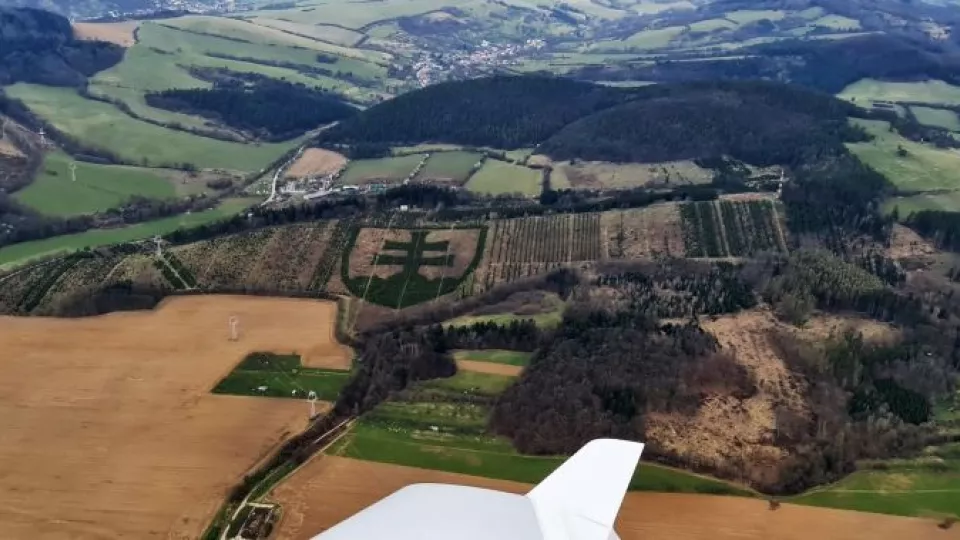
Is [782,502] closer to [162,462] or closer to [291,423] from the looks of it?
[291,423]

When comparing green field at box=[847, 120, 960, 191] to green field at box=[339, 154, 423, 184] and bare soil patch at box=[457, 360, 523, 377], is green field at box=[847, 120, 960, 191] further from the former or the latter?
bare soil patch at box=[457, 360, 523, 377]

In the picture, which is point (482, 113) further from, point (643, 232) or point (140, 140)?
point (643, 232)

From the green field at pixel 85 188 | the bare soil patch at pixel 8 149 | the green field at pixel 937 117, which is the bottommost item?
the green field at pixel 85 188

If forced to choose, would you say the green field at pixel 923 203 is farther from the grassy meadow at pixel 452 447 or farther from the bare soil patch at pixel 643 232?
the grassy meadow at pixel 452 447

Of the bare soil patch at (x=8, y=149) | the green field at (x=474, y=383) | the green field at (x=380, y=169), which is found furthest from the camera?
the green field at (x=380, y=169)

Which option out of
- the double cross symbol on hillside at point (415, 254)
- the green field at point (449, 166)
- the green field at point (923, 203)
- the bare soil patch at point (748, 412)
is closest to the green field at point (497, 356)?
the bare soil patch at point (748, 412)

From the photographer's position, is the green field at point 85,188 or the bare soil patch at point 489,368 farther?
the green field at point 85,188

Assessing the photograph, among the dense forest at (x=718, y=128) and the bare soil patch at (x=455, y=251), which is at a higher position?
the dense forest at (x=718, y=128)
